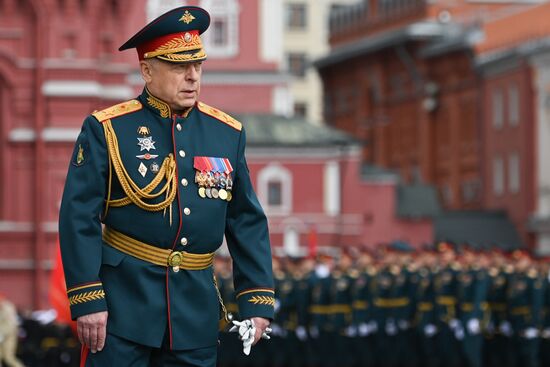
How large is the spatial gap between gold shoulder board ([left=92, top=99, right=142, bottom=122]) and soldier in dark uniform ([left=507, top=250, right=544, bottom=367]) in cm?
1786

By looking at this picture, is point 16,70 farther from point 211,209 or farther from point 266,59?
point 211,209

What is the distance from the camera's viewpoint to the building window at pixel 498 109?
59.9 meters

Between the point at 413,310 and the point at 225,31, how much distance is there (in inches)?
1039

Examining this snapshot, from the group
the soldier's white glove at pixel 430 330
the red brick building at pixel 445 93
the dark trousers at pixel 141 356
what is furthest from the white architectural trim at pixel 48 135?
the dark trousers at pixel 141 356

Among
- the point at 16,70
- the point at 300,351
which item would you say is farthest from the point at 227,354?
the point at 16,70

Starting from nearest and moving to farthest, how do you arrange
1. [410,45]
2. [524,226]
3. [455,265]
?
[455,265] → [524,226] → [410,45]

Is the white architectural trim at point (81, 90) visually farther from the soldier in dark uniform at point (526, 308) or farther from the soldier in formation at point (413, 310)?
the soldier in dark uniform at point (526, 308)

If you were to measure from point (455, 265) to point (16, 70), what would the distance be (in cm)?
1455

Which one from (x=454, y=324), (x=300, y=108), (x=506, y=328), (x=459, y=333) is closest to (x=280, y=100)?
(x=454, y=324)

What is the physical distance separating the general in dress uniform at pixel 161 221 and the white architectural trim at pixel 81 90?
2943 cm

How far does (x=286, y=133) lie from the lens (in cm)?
5197

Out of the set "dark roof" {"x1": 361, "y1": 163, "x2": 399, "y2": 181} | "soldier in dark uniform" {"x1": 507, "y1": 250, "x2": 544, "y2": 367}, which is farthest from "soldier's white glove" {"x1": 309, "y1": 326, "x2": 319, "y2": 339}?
"dark roof" {"x1": 361, "y1": 163, "x2": 399, "y2": 181}

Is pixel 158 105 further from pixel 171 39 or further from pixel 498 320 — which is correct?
pixel 498 320

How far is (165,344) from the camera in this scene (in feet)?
29.0
